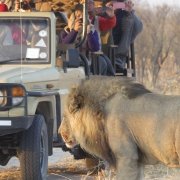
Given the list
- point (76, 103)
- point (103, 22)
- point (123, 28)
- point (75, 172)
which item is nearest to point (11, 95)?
point (76, 103)

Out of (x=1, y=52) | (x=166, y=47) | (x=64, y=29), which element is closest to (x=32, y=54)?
(x=1, y=52)

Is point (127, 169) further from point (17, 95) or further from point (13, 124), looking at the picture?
point (17, 95)

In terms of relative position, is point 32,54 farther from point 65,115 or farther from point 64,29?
point 65,115

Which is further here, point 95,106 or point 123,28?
point 123,28

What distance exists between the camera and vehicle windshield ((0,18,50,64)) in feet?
28.4

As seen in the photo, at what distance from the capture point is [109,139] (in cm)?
597

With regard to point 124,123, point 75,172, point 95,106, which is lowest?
point 75,172

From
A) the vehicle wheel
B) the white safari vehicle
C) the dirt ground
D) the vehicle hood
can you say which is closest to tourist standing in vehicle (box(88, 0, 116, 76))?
the white safari vehicle

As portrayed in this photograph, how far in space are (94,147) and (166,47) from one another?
29196mm

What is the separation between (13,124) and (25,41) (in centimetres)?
139

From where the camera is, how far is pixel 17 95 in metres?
7.79

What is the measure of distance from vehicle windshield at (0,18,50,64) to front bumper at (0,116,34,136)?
41.0 inches

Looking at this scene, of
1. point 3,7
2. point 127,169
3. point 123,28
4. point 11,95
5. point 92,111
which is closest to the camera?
point 127,169

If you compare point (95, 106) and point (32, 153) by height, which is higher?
point (95, 106)
